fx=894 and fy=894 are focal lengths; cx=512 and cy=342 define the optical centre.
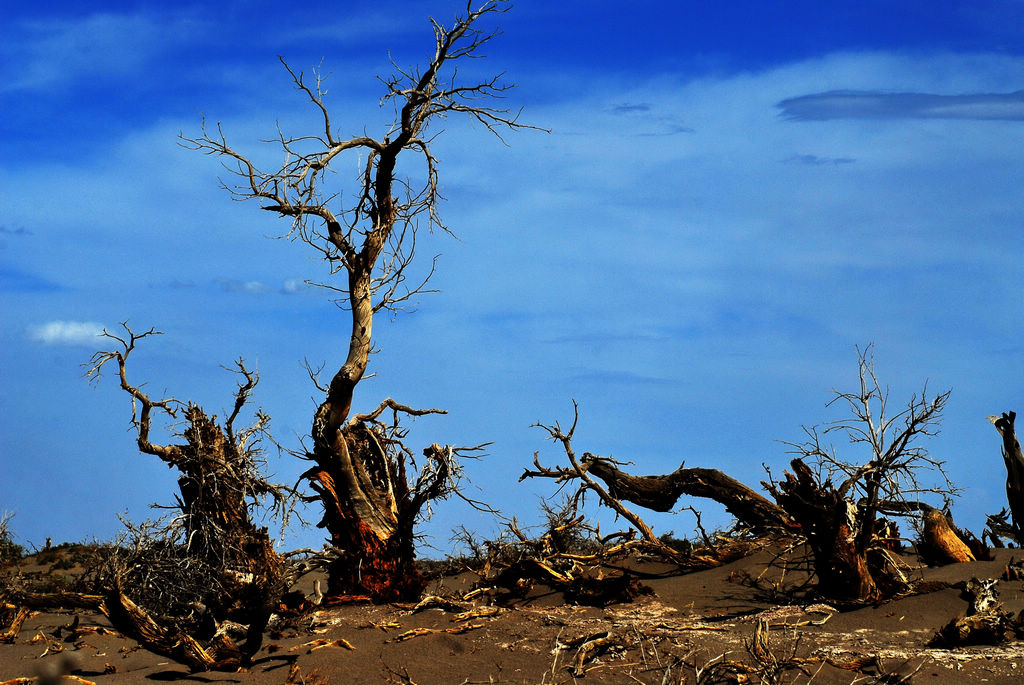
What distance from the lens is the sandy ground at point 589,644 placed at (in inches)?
323

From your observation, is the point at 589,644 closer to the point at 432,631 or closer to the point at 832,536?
the point at 432,631

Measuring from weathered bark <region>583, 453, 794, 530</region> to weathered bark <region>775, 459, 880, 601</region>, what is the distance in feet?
5.84

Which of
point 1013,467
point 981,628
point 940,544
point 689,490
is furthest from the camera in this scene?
point 1013,467

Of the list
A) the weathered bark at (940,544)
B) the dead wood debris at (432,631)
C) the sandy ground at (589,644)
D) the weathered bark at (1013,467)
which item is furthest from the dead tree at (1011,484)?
the dead wood debris at (432,631)

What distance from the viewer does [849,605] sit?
10016 millimetres

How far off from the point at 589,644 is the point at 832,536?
323 cm

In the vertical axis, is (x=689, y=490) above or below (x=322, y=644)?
above

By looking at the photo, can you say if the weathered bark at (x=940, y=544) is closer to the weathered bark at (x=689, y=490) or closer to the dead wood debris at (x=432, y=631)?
the weathered bark at (x=689, y=490)

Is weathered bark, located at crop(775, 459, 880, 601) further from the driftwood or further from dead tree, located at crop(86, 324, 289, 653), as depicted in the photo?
dead tree, located at crop(86, 324, 289, 653)

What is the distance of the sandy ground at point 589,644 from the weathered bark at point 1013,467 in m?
4.18

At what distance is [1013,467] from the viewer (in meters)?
14.5

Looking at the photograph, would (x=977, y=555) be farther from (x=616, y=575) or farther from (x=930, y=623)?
(x=616, y=575)

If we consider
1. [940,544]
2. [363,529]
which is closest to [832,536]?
[940,544]

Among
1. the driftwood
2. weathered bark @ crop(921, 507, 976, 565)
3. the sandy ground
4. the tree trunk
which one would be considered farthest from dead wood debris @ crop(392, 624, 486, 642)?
weathered bark @ crop(921, 507, 976, 565)
